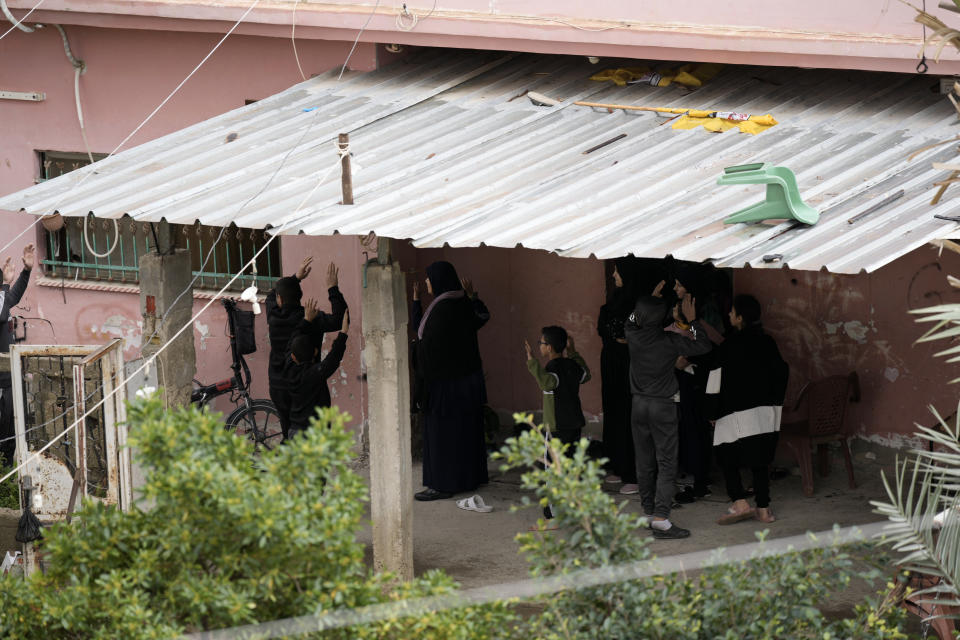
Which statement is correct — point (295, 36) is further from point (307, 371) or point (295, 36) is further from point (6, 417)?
point (6, 417)

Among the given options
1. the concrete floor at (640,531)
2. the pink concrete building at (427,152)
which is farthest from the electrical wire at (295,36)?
the concrete floor at (640,531)

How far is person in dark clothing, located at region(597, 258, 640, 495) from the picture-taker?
392 inches

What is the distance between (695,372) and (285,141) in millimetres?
3316

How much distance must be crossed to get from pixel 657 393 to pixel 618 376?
126cm

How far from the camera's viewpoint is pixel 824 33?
27.8 ft

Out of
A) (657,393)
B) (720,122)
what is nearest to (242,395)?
(657,393)

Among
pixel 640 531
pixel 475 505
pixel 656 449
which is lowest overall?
pixel 640 531

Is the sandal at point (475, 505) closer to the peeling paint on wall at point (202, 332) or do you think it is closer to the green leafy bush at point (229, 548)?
the peeling paint on wall at point (202, 332)

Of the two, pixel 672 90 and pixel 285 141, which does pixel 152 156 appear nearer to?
pixel 285 141

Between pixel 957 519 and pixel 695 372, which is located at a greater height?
pixel 695 372

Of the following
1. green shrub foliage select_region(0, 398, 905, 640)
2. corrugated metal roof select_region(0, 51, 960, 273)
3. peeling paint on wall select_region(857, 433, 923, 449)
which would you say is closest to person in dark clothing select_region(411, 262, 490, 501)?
corrugated metal roof select_region(0, 51, 960, 273)

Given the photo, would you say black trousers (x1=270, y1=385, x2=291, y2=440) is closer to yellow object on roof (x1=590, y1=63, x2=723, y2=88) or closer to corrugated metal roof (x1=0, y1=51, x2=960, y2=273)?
corrugated metal roof (x1=0, y1=51, x2=960, y2=273)

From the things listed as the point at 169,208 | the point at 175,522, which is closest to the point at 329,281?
the point at 169,208

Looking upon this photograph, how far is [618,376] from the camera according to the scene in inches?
400
